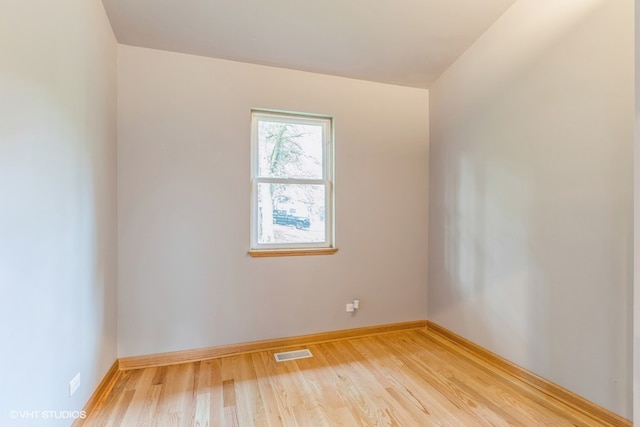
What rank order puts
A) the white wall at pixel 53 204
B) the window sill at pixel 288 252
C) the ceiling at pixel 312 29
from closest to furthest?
the white wall at pixel 53 204, the ceiling at pixel 312 29, the window sill at pixel 288 252

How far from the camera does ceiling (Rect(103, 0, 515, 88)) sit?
83.6 inches

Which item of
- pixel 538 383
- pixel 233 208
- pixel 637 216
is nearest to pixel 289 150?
pixel 233 208

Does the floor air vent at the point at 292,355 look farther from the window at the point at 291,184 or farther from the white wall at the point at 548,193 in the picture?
the white wall at the point at 548,193

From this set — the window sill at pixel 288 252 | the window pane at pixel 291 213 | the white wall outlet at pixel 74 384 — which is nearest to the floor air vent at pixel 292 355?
the window sill at pixel 288 252

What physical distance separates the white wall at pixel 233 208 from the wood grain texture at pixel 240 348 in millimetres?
56

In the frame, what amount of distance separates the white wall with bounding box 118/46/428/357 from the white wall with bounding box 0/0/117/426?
26 cm

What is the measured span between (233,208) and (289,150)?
30.2 inches

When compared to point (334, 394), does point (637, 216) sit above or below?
above

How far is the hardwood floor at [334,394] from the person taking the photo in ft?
5.87

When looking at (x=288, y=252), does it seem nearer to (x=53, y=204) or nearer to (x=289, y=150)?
(x=289, y=150)

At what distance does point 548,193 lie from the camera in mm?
2080

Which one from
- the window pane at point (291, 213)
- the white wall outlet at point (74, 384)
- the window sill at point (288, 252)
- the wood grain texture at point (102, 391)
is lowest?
the wood grain texture at point (102, 391)

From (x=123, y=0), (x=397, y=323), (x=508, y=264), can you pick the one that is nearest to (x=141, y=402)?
(x=397, y=323)

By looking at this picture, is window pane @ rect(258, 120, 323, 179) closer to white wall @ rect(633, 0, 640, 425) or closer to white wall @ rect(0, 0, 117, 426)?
white wall @ rect(0, 0, 117, 426)
